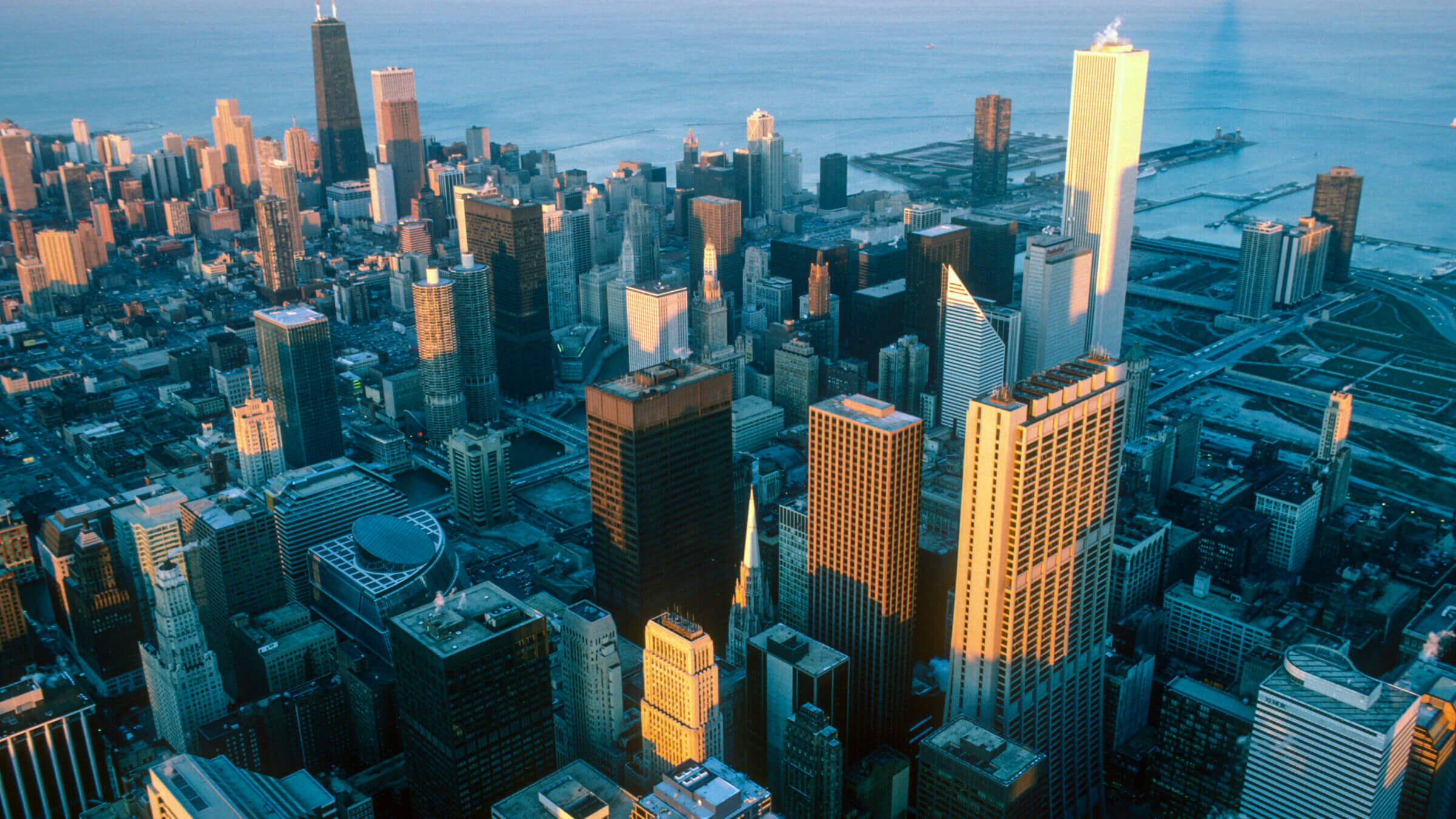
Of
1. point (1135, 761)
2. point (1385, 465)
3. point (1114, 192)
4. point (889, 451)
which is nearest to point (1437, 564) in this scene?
point (1385, 465)

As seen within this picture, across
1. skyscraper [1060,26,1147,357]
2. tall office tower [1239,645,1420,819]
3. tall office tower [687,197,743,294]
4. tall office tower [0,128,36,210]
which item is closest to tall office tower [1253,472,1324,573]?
skyscraper [1060,26,1147,357]

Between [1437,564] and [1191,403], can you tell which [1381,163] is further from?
A: [1437,564]

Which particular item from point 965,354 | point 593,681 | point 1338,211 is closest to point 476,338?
point 965,354

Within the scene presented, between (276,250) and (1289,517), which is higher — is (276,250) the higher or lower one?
the higher one

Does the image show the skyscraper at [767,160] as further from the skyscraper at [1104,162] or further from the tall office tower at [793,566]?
the tall office tower at [793,566]

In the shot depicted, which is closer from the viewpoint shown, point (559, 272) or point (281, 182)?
point (559, 272)

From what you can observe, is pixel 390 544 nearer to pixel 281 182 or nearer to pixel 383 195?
pixel 281 182

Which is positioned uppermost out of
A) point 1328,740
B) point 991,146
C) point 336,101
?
point 336,101

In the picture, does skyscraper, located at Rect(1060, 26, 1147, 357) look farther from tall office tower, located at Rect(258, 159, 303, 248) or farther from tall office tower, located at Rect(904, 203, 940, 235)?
tall office tower, located at Rect(258, 159, 303, 248)
